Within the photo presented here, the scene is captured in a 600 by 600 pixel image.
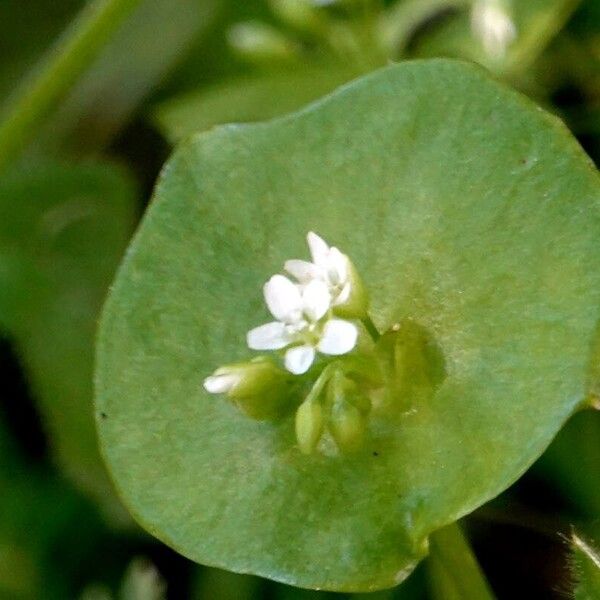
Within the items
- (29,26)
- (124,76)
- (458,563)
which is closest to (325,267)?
(458,563)

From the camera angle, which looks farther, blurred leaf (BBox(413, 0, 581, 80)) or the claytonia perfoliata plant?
blurred leaf (BBox(413, 0, 581, 80))

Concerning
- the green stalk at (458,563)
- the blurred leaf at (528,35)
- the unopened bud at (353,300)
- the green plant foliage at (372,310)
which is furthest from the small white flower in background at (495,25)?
the green stalk at (458,563)

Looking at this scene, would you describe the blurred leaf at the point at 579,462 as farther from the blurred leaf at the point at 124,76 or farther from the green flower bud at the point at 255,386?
the blurred leaf at the point at 124,76

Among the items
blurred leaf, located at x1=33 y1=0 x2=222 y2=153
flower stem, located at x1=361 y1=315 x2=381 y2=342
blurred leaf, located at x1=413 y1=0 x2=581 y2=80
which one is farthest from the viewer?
blurred leaf, located at x1=33 y1=0 x2=222 y2=153

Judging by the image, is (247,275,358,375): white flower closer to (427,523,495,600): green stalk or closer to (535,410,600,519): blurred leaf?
(427,523,495,600): green stalk

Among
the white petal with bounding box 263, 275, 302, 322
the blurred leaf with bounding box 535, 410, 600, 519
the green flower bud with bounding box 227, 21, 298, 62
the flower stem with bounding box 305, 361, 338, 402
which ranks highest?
the white petal with bounding box 263, 275, 302, 322

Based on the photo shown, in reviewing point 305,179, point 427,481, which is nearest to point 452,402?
point 427,481

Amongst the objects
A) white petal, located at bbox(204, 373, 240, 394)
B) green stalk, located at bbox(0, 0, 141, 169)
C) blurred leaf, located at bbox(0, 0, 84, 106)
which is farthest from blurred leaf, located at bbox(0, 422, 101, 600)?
blurred leaf, located at bbox(0, 0, 84, 106)
